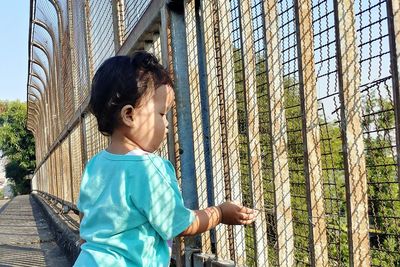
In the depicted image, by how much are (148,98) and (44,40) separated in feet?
29.7

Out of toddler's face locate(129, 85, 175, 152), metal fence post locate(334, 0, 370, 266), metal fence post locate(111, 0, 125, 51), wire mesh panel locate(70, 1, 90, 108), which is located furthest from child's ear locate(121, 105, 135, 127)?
wire mesh panel locate(70, 1, 90, 108)

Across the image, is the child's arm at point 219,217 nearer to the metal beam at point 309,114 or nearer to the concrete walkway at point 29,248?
the metal beam at point 309,114

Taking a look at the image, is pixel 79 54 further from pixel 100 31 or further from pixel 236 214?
pixel 236 214

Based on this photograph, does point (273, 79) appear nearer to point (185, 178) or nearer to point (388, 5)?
point (388, 5)

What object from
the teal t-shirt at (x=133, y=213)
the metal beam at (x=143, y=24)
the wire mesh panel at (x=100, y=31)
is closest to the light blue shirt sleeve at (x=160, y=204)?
the teal t-shirt at (x=133, y=213)

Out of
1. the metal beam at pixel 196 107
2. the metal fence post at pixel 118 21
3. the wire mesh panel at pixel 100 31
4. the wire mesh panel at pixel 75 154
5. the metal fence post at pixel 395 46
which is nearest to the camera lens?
the metal fence post at pixel 395 46

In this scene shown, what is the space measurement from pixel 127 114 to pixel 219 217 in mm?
410

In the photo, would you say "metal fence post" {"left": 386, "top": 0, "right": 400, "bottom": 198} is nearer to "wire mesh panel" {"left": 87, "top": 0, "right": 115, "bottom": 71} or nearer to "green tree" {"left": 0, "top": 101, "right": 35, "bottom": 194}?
"wire mesh panel" {"left": 87, "top": 0, "right": 115, "bottom": 71}

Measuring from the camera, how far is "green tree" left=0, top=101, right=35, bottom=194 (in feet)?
133

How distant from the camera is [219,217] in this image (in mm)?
1683

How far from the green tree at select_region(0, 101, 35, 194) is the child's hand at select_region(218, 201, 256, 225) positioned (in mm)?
40733

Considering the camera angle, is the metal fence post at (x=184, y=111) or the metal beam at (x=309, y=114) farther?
the metal fence post at (x=184, y=111)

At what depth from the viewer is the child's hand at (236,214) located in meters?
1.65

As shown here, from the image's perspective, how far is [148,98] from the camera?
65.3 inches
